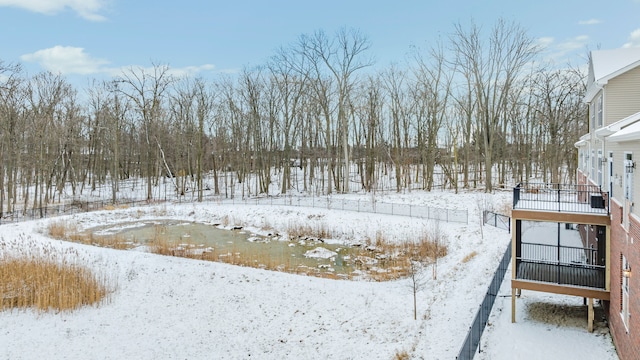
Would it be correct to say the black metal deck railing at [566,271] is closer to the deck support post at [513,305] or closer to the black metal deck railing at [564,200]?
the deck support post at [513,305]

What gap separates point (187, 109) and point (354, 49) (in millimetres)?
18783

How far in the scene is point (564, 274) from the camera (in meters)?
11.9

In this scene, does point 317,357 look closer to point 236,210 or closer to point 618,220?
point 618,220

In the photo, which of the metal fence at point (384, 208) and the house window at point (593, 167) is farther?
the metal fence at point (384, 208)

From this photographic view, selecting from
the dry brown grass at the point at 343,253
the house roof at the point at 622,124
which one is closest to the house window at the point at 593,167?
the house roof at the point at 622,124

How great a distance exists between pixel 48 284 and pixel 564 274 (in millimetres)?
16630

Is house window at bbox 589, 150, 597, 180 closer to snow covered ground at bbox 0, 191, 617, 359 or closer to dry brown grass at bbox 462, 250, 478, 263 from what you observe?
snow covered ground at bbox 0, 191, 617, 359

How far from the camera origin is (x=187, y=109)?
42688mm

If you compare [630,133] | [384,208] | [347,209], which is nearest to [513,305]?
[630,133]

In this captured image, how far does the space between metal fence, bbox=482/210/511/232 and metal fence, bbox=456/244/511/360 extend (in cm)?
705

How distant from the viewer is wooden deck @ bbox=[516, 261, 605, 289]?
11.4 meters

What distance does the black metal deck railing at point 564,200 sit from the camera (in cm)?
1168

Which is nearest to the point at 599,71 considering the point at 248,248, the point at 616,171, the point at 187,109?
the point at 616,171

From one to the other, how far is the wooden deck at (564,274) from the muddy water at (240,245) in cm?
742
